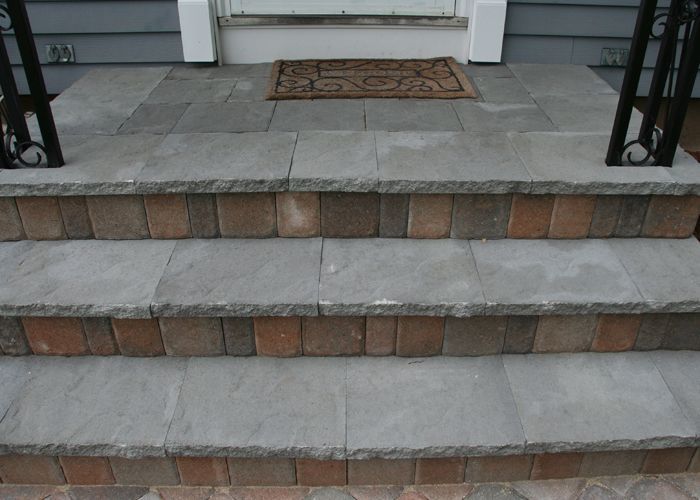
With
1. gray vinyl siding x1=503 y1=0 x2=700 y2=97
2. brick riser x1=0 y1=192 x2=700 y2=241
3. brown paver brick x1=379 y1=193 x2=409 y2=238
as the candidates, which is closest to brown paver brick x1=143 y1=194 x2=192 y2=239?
brick riser x1=0 y1=192 x2=700 y2=241

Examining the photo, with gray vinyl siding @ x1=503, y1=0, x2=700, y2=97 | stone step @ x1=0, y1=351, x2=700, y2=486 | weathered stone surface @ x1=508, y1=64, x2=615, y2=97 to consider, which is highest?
gray vinyl siding @ x1=503, y1=0, x2=700, y2=97

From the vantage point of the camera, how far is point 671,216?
2.10 meters

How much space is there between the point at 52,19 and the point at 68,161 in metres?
1.29

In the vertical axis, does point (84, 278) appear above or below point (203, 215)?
below

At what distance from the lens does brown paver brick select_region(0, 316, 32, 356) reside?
1.90m

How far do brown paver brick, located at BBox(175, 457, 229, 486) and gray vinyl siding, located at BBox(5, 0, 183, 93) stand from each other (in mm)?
2153

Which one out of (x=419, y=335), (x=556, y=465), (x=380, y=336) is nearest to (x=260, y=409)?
(x=380, y=336)

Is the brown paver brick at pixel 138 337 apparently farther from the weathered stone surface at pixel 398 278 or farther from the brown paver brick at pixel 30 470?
the weathered stone surface at pixel 398 278

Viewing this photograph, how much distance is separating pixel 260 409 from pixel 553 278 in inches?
40.5

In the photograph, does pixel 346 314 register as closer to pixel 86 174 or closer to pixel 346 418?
pixel 346 418

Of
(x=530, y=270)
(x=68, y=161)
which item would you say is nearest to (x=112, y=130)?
(x=68, y=161)

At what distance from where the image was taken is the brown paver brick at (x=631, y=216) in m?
2.07

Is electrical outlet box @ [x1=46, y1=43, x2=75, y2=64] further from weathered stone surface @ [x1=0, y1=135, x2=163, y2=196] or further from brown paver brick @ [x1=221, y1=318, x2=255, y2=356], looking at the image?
brown paver brick @ [x1=221, y1=318, x2=255, y2=356]

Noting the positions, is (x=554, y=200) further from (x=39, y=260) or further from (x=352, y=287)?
(x=39, y=260)
